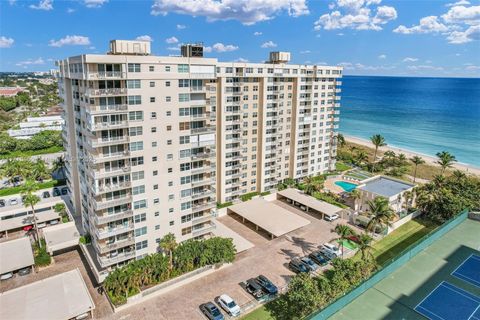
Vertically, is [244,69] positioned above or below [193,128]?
above

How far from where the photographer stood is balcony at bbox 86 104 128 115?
39250 mm

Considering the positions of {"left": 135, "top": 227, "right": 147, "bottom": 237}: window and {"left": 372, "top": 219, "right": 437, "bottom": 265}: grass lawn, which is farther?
{"left": 372, "top": 219, "right": 437, "bottom": 265}: grass lawn

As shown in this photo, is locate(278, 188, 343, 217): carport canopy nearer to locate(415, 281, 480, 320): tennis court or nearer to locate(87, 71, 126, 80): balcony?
locate(415, 281, 480, 320): tennis court

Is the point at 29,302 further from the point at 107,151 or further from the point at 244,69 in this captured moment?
the point at 244,69

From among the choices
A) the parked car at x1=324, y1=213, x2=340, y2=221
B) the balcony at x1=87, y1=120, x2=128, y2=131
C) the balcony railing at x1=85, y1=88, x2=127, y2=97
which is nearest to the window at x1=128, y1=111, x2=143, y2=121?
the balcony at x1=87, y1=120, x2=128, y2=131

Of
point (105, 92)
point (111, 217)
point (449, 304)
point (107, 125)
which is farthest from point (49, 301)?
point (449, 304)

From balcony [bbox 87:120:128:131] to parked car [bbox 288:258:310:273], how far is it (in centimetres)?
3132

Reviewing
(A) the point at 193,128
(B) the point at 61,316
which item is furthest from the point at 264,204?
(B) the point at 61,316

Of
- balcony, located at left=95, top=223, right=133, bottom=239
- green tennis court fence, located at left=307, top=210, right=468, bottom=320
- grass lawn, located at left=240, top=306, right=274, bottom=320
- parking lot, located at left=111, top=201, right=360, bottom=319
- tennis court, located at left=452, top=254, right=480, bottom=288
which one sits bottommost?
grass lawn, located at left=240, top=306, right=274, bottom=320

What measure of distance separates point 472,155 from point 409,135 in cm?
3929

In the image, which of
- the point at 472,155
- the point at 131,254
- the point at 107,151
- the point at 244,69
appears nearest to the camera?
the point at 107,151

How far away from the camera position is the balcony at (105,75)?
38.2 metres

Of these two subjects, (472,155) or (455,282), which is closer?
(455,282)

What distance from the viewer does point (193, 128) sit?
Answer: 47500 mm
